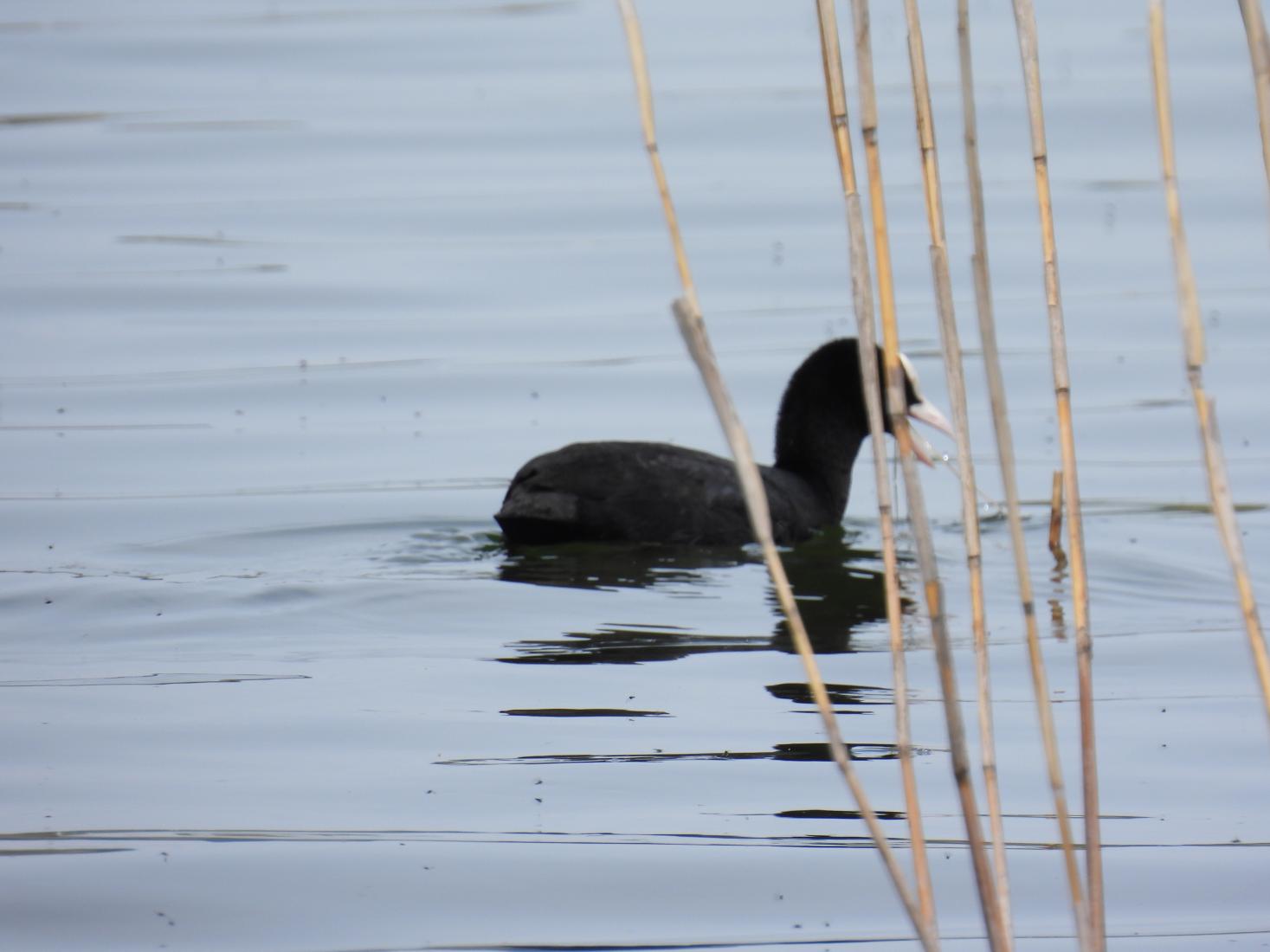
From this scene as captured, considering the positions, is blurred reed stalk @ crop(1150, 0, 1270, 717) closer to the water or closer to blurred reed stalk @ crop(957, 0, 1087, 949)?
blurred reed stalk @ crop(957, 0, 1087, 949)

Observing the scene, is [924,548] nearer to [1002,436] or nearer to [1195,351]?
[1002,436]

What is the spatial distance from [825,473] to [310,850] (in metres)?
4.21

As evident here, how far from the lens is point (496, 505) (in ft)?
24.9

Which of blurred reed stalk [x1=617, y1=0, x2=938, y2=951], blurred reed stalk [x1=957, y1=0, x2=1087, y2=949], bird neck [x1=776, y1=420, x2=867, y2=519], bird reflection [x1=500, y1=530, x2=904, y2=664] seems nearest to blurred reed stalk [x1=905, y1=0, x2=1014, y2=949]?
blurred reed stalk [x1=957, y1=0, x2=1087, y2=949]

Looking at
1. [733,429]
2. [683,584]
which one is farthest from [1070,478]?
[683,584]

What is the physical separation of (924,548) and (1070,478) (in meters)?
0.30

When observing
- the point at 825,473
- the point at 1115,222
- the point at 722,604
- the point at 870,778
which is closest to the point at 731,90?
the point at 1115,222

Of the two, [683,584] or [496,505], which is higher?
[496,505]

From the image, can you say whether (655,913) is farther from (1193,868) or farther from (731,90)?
(731,90)

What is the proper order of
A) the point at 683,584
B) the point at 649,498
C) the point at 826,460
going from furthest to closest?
the point at 826,460 < the point at 649,498 < the point at 683,584

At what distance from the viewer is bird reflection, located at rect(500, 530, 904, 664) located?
18.4ft

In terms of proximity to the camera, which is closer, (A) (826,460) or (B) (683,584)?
(B) (683,584)

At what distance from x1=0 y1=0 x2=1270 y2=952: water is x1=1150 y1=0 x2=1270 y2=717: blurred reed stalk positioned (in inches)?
43.6

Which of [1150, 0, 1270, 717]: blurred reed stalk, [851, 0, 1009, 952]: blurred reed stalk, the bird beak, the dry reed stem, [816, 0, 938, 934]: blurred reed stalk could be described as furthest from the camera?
the bird beak
